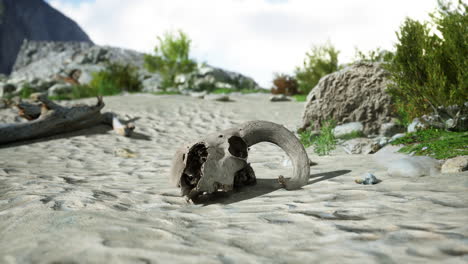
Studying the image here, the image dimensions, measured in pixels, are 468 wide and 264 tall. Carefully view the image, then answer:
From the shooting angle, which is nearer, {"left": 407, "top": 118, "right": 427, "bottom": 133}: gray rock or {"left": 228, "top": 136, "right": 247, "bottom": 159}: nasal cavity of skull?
{"left": 228, "top": 136, "right": 247, "bottom": 159}: nasal cavity of skull

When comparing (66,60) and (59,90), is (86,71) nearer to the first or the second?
(66,60)

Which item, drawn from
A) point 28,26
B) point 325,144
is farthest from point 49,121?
point 28,26

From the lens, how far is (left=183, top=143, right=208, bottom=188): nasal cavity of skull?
307 centimetres

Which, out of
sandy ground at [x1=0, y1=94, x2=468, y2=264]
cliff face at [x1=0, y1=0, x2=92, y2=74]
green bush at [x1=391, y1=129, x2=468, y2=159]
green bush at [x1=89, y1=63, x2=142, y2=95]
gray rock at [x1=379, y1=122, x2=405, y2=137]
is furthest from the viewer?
cliff face at [x1=0, y1=0, x2=92, y2=74]

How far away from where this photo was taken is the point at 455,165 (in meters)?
3.39

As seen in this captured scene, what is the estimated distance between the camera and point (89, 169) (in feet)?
16.1

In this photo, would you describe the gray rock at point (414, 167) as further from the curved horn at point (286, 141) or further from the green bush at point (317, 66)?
the green bush at point (317, 66)

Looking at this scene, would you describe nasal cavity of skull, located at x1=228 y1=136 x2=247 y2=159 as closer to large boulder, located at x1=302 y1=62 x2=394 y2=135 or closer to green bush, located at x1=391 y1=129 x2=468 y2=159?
green bush, located at x1=391 y1=129 x2=468 y2=159

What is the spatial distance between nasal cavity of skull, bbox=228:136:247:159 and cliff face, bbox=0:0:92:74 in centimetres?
4414

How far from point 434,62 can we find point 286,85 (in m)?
13.0

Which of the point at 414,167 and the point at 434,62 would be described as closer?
the point at 414,167

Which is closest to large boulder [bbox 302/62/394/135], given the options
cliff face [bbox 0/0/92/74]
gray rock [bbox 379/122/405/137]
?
gray rock [bbox 379/122/405/137]

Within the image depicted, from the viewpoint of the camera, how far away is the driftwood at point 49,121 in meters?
6.81

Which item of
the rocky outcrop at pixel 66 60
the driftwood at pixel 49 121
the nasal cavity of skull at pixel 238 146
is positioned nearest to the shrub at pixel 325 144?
the nasal cavity of skull at pixel 238 146
